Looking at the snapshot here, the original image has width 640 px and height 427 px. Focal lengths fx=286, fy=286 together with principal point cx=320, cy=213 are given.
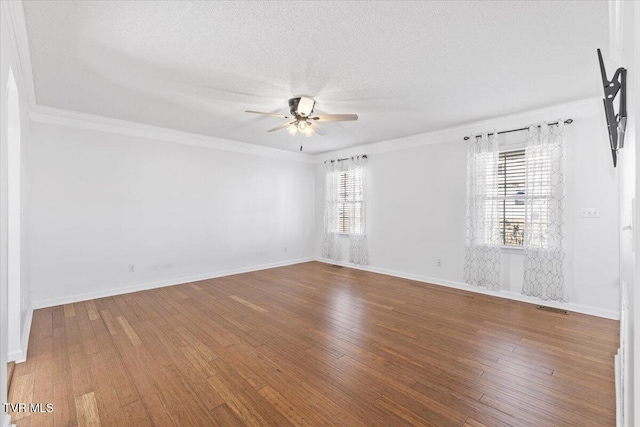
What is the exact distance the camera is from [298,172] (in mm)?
6965

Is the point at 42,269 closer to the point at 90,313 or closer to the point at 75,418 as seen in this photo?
the point at 90,313

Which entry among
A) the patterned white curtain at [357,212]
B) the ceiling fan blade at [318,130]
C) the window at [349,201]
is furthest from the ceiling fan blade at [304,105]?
the window at [349,201]

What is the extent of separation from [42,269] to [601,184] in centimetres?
724

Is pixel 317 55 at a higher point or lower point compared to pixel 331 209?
higher

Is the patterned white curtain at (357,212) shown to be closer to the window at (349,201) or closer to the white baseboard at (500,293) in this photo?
the window at (349,201)

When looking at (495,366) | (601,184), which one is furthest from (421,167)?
(495,366)

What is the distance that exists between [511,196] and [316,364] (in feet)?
12.0

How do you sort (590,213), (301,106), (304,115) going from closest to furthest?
(301,106), (304,115), (590,213)

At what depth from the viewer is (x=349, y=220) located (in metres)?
6.48

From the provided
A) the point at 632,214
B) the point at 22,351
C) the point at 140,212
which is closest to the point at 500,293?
the point at 632,214

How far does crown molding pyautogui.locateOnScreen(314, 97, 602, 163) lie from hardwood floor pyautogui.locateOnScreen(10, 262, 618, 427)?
2.56m

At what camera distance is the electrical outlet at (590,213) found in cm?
355

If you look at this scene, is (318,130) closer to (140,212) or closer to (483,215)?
(483,215)

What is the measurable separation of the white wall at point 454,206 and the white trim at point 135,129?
1.98 meters
